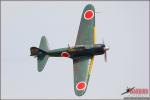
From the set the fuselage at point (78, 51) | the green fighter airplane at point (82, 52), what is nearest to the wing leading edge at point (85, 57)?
the green fighter airplane at point (82, 52)

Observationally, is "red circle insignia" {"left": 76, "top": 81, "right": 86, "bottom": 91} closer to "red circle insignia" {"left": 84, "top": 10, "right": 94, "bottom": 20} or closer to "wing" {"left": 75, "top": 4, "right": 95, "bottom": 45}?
"wing" {"left": 75, "top": 4, "right": 95, "bottom": 45}

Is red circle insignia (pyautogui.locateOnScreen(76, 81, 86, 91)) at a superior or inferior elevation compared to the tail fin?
inferior

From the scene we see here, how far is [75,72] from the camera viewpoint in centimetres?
8406

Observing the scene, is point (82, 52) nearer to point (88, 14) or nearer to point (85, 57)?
point (85, 57)

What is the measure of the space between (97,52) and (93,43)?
5.97ft

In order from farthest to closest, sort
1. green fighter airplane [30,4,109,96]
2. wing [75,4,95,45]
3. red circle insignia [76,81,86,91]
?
wing [75,4,95,45] < green fighter airplane [30,4,109,96] < red circle insignia [76,81,86,91]

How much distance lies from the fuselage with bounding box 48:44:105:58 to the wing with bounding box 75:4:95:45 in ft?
5.07

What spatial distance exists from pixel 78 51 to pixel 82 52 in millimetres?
504

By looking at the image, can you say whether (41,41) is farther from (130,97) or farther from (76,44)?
(130,97)

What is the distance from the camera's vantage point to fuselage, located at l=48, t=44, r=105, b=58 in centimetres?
8385

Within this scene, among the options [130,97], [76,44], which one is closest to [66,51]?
[76,44]

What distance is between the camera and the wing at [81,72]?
81562 millimetres

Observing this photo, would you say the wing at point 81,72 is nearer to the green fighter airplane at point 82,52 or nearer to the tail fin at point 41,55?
the green fighter airplane at point 82,52

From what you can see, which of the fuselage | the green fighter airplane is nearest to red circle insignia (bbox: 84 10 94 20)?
the green fighter airplane
